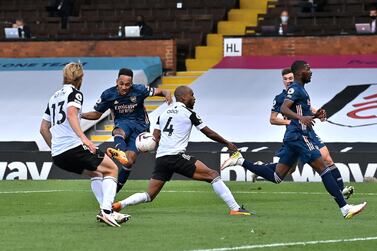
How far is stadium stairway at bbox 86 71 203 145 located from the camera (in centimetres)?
3152

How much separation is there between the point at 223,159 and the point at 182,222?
12.2m

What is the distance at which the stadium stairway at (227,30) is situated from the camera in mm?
34656

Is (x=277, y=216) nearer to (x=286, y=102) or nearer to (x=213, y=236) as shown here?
(x=286, y=102)

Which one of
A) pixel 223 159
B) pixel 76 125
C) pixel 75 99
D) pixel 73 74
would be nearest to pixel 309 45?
pixel 223 159

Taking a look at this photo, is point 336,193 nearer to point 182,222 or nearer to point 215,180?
point 215,180

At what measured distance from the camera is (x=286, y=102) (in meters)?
15.2

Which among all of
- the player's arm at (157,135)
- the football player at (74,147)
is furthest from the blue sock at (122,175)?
the football player at (74,147)

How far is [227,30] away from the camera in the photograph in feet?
116

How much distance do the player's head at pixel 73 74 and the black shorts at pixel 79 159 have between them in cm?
74

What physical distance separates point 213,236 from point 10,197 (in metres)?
7.69

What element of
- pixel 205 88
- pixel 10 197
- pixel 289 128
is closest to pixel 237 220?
pixel 289 128

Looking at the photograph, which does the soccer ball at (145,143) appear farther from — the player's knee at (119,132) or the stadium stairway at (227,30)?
the stadium stairway at (227,30)

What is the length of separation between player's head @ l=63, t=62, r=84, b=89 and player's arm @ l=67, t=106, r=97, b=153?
381 millimetres

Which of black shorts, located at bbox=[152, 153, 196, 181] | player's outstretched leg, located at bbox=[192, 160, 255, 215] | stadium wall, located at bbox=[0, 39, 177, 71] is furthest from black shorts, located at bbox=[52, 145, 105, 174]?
stadium wall, located at bbox=[0, 39, 177, 71]
